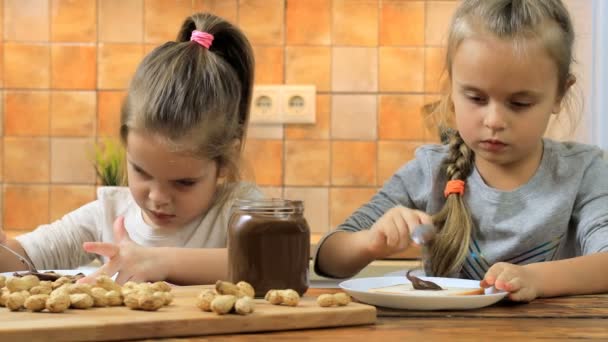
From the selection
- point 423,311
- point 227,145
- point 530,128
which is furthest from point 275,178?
point 423,311

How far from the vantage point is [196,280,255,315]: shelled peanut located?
854 mm

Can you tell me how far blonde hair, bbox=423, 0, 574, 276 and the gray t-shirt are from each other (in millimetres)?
34

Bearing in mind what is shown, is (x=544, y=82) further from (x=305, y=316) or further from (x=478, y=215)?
(x=305, y=316)

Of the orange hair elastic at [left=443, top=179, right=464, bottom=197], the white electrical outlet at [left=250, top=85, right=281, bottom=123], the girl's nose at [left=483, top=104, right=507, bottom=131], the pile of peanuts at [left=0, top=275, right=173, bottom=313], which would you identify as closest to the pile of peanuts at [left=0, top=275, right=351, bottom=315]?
the pile of peanuts at [left=0, top=275, right=173, bottom=313]

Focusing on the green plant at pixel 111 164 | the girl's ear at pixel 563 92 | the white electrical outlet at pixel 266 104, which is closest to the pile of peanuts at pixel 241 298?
the girl's ear at pixel 563 92

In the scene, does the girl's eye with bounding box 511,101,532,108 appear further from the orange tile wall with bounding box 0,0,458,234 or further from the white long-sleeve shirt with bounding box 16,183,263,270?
the orange tile wall with bounding box 0,0,458,234

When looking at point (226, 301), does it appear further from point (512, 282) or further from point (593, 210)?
point (593, 210)

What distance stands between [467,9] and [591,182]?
37 centimetres

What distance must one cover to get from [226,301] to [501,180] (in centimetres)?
80

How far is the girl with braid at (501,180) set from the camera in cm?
130

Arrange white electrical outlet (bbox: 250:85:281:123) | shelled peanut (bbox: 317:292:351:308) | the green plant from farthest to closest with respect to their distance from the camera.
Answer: white electrical outlet (bbox: 250:85:281:123) → the green plant → shelled peanut (bbox: 317:292:351:308)

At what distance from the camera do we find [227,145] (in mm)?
1477

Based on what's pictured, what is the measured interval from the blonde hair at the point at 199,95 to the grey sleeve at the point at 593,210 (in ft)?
1.96

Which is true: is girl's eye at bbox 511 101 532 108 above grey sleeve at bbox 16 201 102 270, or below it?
above
